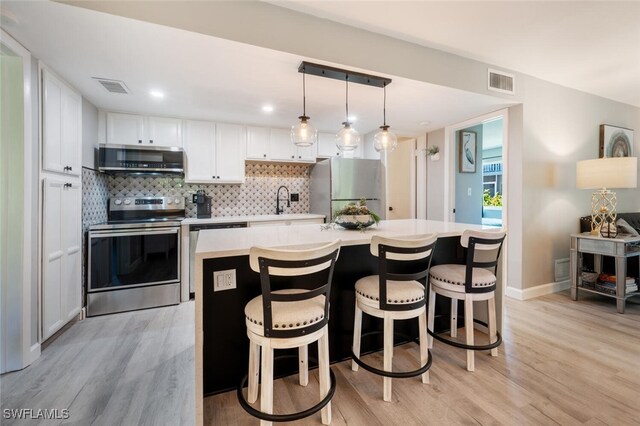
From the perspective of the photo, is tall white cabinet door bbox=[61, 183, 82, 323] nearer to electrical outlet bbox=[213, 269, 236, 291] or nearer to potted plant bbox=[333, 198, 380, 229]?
electrical outlet bbox=[213, 269, 236, 291]

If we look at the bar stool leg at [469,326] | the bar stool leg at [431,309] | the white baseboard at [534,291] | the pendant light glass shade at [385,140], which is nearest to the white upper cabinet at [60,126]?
the pendant light glass shade at [385,140]

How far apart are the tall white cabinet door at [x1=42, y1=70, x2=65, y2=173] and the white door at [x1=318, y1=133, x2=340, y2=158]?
305 cm

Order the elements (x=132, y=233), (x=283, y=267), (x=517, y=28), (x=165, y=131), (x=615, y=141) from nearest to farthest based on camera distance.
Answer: (x=283, y=267), (x=517, y=28), (x=132, y=233), (x=165, y=131), (x=615, y=141)

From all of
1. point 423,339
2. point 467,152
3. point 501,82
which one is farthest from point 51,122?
point 467,152

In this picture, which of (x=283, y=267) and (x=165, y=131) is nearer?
(x=283, y=267)

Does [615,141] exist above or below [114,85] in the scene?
below

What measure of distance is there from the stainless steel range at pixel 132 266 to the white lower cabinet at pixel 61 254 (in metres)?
0.15

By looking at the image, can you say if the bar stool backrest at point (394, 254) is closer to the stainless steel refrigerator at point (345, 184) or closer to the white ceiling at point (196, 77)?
the white ceiling at point (196, 77)

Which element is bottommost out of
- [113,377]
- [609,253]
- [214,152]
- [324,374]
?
[113,377]

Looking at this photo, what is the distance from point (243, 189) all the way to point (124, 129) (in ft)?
5.36

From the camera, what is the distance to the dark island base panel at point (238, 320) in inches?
66.2

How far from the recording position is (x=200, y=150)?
369 cm

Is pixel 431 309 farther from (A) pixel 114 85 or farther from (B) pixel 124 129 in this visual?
(B) pixel 124 129

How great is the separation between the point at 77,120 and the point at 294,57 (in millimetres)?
2281
